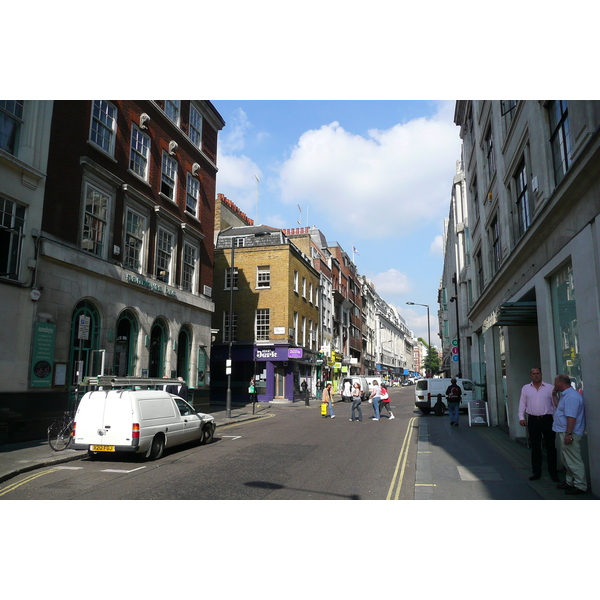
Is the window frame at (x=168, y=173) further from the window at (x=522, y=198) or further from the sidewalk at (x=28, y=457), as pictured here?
the window at (x=522, y=198)

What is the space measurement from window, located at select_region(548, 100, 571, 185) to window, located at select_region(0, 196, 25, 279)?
46.1 feet

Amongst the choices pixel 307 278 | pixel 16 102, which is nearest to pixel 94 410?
pixel 16 102

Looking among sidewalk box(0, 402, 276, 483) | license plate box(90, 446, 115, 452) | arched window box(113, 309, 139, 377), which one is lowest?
sidewalk box(0, 402, 276, 483)

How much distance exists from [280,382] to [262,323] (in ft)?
15.5

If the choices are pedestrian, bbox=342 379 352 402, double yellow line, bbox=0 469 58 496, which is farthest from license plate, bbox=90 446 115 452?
pedestrian, bbox=342 379 352 402

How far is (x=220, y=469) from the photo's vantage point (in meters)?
10.5

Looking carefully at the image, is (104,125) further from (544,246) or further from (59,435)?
(544,246)

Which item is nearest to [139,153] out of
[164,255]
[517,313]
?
[164,255]

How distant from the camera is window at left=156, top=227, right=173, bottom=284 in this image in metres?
22.7

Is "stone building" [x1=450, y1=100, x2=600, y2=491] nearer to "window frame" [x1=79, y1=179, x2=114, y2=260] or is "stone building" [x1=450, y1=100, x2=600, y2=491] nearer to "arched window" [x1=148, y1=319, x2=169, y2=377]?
"window frame" [x1=79, y1=179, x2=114, y2=260]

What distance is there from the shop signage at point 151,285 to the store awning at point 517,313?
13638mm

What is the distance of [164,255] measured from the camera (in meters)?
23.3

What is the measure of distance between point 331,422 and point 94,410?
39.5ft

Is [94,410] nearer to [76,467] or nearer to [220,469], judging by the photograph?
[76,467]
